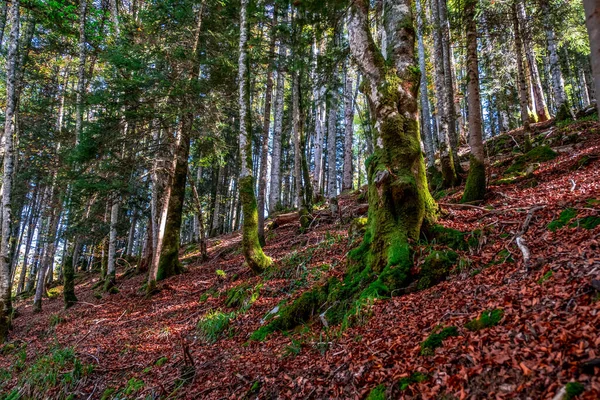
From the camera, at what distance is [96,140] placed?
9.83 meters

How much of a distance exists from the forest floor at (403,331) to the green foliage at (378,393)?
1.3 inches

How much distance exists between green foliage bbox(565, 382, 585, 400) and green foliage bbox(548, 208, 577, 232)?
2.83 m

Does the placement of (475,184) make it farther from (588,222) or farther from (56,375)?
(56,375)

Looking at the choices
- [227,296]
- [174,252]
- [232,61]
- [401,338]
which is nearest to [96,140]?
[174,252]

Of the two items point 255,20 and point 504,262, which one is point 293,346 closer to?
point 504,262

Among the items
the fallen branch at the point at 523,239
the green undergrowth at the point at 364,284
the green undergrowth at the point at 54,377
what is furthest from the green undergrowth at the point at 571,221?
the green undergrowth at the point at 54,377

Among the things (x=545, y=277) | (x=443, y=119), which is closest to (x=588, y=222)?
(x=545, y=277)

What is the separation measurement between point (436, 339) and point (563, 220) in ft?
8.77

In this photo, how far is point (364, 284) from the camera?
4859 mm

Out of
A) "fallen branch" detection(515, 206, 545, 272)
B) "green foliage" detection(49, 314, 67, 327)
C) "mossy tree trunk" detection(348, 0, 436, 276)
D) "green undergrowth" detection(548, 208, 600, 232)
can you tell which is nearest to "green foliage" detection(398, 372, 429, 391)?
"fallen branch" detection(515, 206, 545, 272)

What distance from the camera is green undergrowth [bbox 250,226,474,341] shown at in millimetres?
4336

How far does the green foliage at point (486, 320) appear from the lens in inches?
110

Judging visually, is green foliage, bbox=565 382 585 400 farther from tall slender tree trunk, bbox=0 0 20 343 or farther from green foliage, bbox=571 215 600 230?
tall slender tree trunk, bbox=0 0 20 343

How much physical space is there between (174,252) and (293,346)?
866cm
